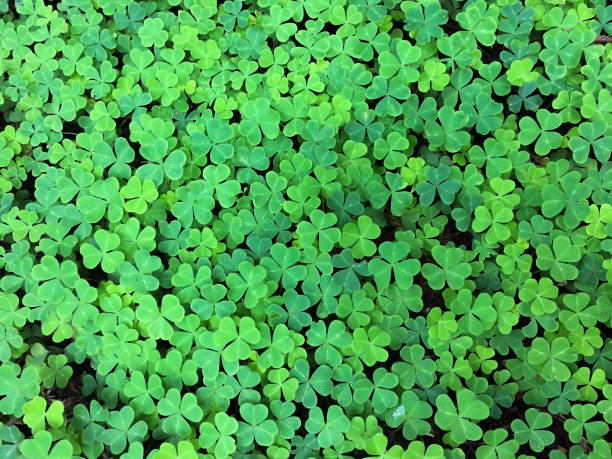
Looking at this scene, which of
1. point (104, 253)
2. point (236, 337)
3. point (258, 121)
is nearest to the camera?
point (236, 337)

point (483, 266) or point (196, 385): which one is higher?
point (483, 266)

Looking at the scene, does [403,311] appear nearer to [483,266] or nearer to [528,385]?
[483,266]

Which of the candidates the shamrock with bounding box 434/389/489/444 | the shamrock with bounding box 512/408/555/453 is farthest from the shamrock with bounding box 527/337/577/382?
the shamrock with bounding box 434/389/489/444

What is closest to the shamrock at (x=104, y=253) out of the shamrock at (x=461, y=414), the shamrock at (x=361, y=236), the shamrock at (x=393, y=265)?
the shamrock at (x=361, y=236)

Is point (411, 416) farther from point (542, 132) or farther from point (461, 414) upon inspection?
point (542, 132)

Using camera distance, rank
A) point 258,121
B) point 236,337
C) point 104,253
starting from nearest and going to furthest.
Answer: point 236,337
point 104,253
point 258,121

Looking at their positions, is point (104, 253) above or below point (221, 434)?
above

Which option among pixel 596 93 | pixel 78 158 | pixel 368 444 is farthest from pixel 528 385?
pixel 78 158

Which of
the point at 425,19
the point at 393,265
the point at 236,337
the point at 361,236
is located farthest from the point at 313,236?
the point at 425,19

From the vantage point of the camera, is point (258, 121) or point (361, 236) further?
point (258, 121)
